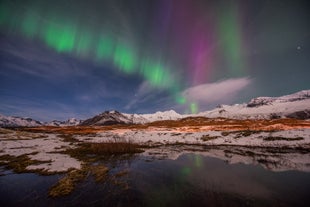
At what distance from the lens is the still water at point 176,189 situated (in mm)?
12246

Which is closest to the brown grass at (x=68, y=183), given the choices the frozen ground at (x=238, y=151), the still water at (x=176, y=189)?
the still water at (x=176, y=189)

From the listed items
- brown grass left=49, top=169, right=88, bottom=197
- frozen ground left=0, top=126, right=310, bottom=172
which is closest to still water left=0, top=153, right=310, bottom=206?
brown grass left=49, top=169, right=88, bottom=197

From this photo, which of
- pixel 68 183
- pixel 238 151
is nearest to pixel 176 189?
pixel 68 183

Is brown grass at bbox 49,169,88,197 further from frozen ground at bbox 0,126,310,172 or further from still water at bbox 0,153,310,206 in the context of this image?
frozen ground at bbox 0,126,310,172

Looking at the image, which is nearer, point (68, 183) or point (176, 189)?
point (176, 189)

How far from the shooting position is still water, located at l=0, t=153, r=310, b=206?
12.2 m

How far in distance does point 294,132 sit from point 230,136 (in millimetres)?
12608

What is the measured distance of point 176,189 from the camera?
14.5 m

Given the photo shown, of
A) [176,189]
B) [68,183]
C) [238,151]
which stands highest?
[238,151]

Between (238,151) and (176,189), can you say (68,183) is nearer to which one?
(176,189)

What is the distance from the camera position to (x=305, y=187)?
13.7 m

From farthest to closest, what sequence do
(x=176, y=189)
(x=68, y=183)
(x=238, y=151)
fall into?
(x=238, y=151) < (x=68, y=183) < (x=176, y=189)

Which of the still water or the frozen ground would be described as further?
the frozen ground

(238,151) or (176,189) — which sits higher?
(238,151)
